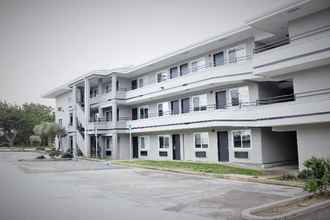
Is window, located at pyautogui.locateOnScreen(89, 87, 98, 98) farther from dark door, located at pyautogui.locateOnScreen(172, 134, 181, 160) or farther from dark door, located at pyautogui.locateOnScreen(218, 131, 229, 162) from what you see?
dark door, located at pyautogui.locateOnScreen(218, 131, 229, 162)

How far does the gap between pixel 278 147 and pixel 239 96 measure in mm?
4699

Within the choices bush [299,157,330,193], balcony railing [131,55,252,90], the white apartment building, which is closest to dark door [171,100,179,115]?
the white apartment building

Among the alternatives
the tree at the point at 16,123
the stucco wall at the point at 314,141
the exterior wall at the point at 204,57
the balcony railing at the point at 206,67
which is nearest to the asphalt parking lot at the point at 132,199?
the stucco wall at the point at 314,141

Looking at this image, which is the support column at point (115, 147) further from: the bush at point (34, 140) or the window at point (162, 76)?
the bush at point (34, 140)

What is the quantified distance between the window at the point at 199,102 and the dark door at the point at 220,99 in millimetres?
1331

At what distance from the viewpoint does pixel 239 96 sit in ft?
78.6

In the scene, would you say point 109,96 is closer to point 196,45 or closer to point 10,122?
point 196,45

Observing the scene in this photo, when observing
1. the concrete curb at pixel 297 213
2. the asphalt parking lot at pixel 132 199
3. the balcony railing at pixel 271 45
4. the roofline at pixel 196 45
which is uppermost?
the roofline at pixel 196 45

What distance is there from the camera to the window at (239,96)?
23419mm

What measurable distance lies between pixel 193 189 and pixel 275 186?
3.77 metres

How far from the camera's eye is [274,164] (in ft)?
73.7

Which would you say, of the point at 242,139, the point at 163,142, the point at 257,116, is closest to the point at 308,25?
the point at 257,116

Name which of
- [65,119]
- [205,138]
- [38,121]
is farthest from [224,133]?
[38,121]

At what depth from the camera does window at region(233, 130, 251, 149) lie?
23000 millimetres
